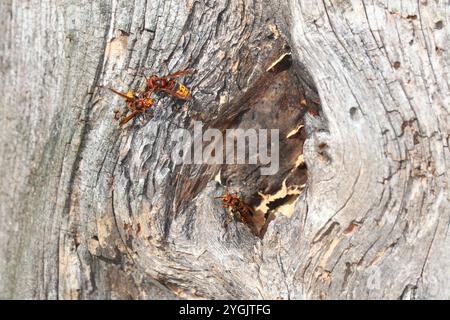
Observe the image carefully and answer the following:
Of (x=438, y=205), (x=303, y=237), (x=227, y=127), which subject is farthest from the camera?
(x=227, y=127)

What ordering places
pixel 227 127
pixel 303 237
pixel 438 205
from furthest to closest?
1. pixel 227 127
2. pixel 303 237
3. pixel 438 205

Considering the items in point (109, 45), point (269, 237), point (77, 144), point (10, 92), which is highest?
point (109, 45)

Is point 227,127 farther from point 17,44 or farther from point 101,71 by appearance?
point 17,44

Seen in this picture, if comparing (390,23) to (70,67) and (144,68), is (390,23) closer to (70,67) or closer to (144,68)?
(144,68)

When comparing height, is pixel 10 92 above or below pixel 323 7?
below

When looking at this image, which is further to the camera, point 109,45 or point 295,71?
point 295,71
